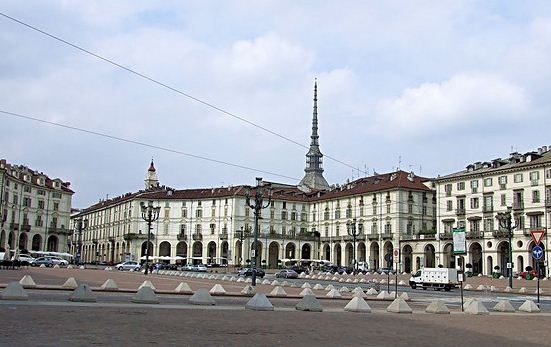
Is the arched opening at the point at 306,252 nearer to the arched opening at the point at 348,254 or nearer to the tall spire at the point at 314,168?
the arched opening at the point at 348,254

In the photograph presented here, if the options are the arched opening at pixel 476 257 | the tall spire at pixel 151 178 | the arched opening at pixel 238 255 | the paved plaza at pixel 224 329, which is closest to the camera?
the paved plaza at pixel 224 329

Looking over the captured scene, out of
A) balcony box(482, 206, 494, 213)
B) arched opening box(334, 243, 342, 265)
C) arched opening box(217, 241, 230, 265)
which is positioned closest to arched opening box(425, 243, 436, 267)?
balcony box(482, 206, 494, 213)

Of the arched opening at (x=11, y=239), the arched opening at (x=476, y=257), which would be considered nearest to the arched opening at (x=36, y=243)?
the arched opening at (x=11, y=239)

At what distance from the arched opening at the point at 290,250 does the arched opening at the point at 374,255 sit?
59.3 ft

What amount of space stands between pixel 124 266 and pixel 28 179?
33.7 metres

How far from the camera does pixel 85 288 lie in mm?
18953

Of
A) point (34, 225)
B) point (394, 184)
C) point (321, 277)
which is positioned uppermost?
point (394, 184)

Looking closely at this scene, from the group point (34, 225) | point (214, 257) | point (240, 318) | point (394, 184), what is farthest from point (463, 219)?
point (240, 318)

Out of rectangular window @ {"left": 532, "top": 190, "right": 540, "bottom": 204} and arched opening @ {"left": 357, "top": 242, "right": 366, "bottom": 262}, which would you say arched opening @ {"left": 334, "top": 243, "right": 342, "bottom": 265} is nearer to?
arched opening @ {"left": 357, "top": 242, "right": 366, "bottom": 262}

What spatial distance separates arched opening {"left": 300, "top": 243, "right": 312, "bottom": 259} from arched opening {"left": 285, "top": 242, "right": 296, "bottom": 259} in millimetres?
1703

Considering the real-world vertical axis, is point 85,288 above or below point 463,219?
below

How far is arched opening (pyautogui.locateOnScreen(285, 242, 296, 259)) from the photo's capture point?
114975mm

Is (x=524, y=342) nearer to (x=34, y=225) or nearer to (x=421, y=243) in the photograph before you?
(x=421, y=243)

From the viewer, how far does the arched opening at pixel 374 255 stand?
3939 inches
